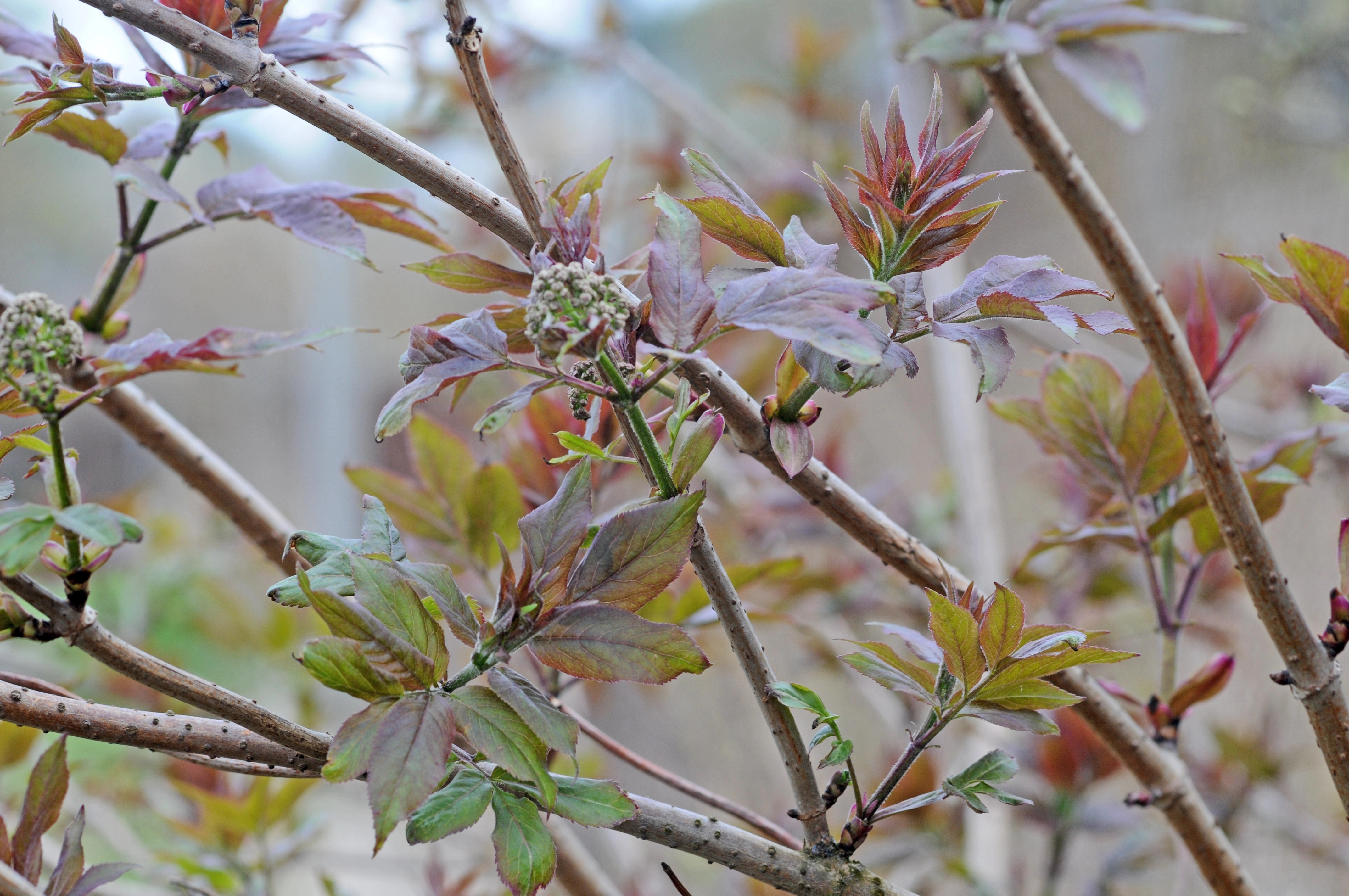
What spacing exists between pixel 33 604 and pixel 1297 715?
4.80 feet

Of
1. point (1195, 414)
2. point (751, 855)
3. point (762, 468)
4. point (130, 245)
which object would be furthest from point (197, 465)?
point (762, 468)

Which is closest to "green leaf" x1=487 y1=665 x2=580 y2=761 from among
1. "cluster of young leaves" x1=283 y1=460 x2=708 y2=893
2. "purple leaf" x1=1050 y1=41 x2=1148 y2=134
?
"cluster of young leaves" x1=283 y1=460 x2=708 y2=893

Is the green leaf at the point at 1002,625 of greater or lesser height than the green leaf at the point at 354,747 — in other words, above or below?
above

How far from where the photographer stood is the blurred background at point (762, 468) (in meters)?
0.68

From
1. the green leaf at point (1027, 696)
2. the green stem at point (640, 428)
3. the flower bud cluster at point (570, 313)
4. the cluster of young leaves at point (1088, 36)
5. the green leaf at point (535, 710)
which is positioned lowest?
the green leaf at point (535, 710)

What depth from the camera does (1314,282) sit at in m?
0.30

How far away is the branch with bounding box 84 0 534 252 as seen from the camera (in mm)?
247

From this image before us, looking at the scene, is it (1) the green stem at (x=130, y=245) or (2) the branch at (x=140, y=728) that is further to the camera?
(1) the green stem at (x=130, y=245)

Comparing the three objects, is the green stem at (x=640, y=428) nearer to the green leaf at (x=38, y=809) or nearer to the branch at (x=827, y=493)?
the branch at (x=827, y=493)

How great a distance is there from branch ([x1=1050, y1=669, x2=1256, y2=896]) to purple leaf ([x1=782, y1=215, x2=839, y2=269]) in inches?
8.1

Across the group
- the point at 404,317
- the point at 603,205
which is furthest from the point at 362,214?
the point at 404,317

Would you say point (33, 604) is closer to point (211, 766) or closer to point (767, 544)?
point (211, 766)

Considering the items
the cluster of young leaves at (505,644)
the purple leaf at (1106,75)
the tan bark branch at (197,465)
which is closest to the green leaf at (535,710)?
the cluster of young leaves at (505,644)

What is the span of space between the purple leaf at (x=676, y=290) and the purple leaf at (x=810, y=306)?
0.01 metres
